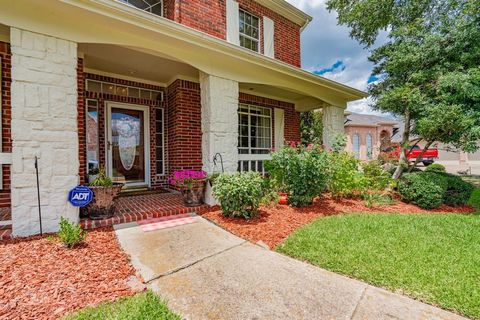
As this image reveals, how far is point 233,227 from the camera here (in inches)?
154

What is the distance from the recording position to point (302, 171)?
494 centimetres

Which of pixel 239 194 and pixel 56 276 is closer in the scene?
pixel 56 276

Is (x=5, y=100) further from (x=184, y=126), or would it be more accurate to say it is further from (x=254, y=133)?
(x=254, y=133)

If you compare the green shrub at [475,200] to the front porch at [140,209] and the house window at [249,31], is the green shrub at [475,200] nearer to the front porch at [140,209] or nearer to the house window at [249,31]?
the front porch at [140,209]

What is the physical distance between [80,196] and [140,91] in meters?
3.60

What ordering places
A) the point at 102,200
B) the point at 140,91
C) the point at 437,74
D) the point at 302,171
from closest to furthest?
1. the point at 102,200
2. the point at 302,171
3. the point at 437,74
4. the point at 140,91

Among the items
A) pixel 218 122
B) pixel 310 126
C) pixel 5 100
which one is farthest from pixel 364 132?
pixel 5 100

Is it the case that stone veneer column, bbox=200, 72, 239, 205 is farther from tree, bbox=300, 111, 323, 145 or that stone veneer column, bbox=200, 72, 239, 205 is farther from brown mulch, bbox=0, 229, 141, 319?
tree, bbox=300, 111, 323, 145

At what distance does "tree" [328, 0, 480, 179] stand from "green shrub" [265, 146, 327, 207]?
3.26m

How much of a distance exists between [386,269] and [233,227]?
2.19m

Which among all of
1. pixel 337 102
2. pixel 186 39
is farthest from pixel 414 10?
pixel 186 39

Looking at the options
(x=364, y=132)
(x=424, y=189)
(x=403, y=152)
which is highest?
(x=364, y=132)

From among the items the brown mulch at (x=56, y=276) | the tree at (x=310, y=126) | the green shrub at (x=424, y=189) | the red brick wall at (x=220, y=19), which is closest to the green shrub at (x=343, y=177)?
the green shrub at (x=424, y=189)

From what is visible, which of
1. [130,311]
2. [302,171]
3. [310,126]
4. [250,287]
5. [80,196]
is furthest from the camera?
[310,126]
